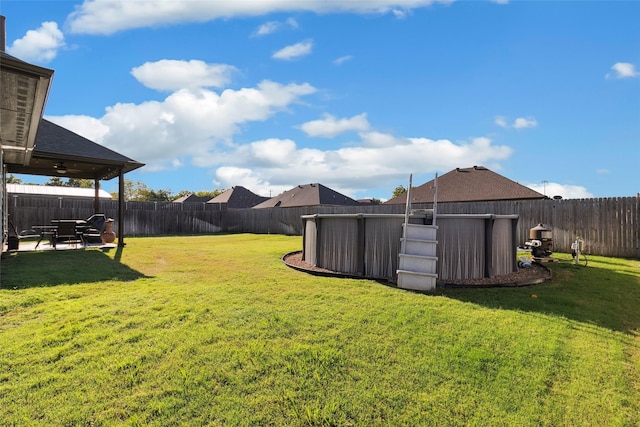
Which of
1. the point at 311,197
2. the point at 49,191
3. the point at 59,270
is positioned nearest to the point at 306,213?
the point at 311,197

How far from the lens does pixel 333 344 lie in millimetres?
3061

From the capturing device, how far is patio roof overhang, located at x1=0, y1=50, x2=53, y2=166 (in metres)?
4.23

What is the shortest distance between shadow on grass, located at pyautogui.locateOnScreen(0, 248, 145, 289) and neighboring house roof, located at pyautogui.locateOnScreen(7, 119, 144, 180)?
125 inches

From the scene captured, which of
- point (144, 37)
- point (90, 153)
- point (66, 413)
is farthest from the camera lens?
point (90, 153)

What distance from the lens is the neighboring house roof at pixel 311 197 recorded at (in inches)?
1102

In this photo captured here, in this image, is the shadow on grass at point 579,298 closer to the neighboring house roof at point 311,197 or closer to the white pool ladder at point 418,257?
the white pool ladder at point 418,257

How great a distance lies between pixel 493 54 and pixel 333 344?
28.3 feet

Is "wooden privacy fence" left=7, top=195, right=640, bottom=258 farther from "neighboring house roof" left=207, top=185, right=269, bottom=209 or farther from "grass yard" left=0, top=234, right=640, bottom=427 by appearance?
"neighboring house roof" left=207, top=185, right=269, bottom=209

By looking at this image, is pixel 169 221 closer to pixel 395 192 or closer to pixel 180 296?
pixel 180 296

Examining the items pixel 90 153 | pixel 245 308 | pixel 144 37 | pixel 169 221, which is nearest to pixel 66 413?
pixel 245 308

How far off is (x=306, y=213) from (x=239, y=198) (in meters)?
17.8

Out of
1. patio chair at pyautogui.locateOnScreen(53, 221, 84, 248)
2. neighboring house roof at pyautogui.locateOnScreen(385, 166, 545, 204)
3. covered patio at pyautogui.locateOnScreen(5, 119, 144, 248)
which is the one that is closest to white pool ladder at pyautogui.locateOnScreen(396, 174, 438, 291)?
covered patio at pyautogui.locateOnScreen(5, 119, 144, 248)

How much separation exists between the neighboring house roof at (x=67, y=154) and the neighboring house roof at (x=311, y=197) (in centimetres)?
1672

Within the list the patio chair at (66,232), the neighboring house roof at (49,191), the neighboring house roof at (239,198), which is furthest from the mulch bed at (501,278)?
the neighboring house roof at (239,198)
